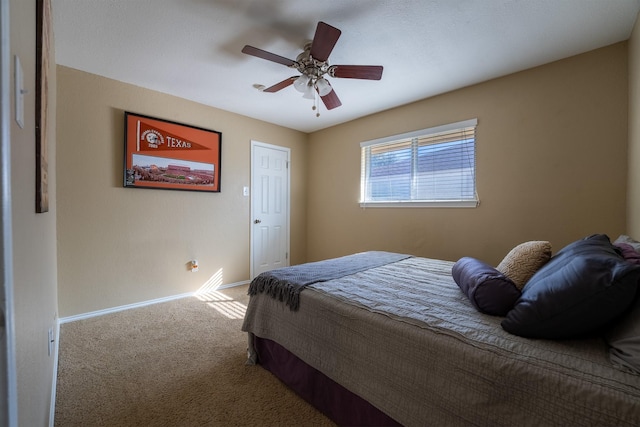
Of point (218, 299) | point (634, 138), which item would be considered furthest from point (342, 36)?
point (218, 299)

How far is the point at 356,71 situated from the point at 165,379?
263 cm

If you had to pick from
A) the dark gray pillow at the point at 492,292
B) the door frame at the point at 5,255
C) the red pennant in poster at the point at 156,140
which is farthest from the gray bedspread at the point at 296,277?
the red pennant in poster at the point at 156,140

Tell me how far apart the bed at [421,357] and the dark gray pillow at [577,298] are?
19 millimetres

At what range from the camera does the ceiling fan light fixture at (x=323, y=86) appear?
2.26 m

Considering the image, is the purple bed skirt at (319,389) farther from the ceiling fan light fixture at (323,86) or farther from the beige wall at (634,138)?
the beige wall at (634,138)

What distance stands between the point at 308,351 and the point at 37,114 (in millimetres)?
1602

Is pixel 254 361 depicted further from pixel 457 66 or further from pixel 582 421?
Result: pixel 457 66

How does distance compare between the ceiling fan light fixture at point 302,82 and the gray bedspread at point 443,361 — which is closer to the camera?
the gray bedspread at point 443,361

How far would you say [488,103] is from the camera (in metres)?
2.79

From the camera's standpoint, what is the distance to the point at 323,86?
229 centimetres

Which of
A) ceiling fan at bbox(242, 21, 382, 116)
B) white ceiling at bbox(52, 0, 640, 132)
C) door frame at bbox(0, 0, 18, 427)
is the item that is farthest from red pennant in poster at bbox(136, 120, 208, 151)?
door frame at bbox(0, 0, 18, 427)

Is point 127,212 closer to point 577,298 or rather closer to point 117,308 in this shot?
point 117,308

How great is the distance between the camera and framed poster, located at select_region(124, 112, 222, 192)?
115 inches

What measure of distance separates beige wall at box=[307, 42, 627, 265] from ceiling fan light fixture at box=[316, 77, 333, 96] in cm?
153
